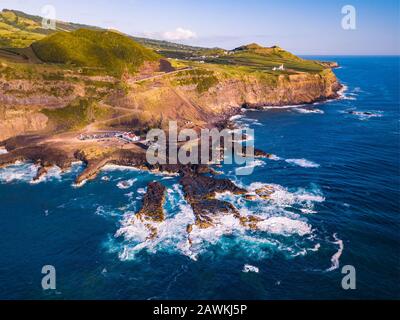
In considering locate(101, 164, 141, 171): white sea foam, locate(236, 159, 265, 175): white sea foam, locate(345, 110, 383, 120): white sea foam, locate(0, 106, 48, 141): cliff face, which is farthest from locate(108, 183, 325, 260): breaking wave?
locate(345, 110, 383, 120): white sea foam

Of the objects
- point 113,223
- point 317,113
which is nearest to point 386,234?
point 113,223

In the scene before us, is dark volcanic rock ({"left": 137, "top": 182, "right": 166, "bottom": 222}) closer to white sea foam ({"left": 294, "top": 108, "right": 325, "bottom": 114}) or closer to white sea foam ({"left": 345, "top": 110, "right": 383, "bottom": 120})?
white sea foam ({"left": 294, "top": 108, "right": 325, "bottom": 114})

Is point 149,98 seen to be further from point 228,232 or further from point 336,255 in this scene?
point 336,255

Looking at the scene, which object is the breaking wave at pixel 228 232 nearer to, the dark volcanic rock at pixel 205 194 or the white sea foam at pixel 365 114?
the dark volcanic rock at pixel 205 194

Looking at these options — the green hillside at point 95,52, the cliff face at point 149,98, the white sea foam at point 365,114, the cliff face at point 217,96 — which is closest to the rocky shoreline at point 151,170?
the cliff face at point 149,98
